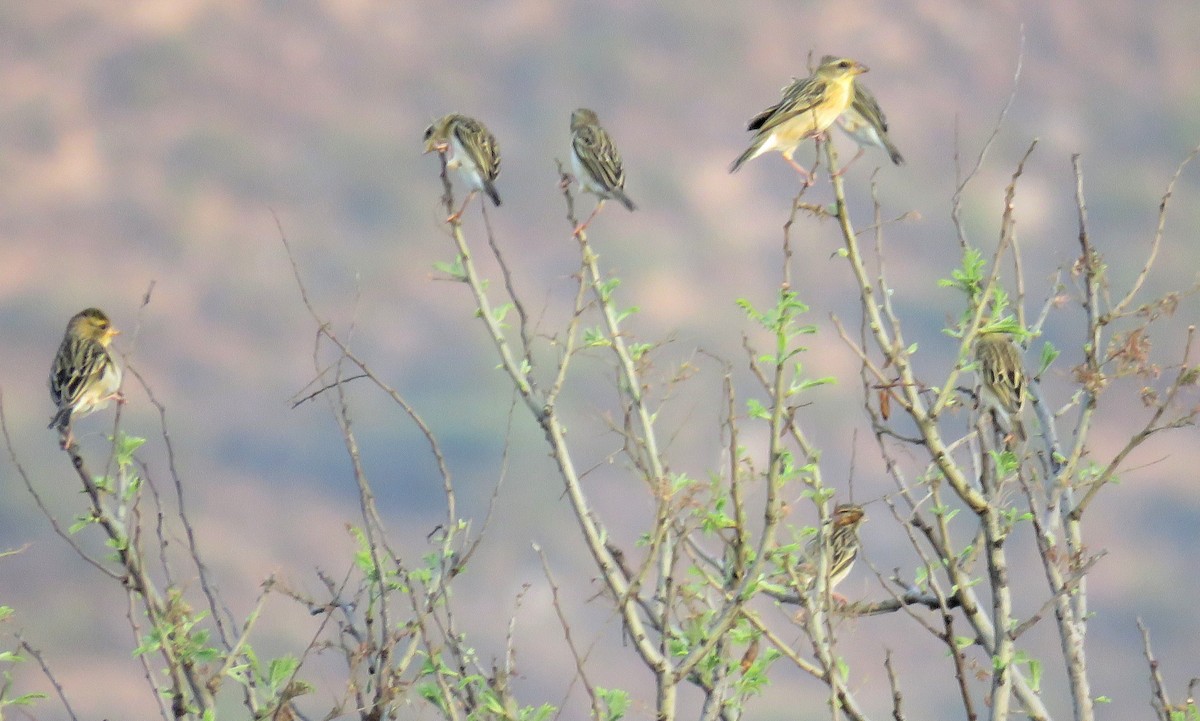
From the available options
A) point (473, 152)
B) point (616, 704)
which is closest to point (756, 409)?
point (616, 704)

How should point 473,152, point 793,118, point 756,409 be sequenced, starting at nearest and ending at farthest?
1. point 756,409
2. point 793,118
3. point 473,152

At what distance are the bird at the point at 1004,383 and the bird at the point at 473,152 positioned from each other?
2.96m

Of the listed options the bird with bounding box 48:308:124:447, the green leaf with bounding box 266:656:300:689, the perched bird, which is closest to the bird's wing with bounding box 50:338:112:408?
the bird with bounding box 48:308:124:447

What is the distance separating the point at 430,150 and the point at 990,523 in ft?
12.2

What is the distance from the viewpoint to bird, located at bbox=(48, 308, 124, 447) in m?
6.91

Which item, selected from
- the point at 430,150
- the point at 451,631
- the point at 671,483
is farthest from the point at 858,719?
the point at 430,150

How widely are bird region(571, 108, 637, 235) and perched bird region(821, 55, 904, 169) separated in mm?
1490

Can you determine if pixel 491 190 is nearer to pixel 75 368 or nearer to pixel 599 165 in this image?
pixel 599 165

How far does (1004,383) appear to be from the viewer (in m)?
6.62

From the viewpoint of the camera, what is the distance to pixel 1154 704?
5531mm

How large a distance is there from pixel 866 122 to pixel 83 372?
4926mm

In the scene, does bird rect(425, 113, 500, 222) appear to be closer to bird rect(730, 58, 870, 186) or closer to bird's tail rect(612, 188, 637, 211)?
bird's tail rect(612, 188, 637, 211)

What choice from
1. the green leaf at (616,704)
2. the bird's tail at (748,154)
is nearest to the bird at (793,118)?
the bird's tail at (748,154)

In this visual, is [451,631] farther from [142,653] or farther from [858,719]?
[858,719]
